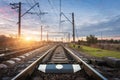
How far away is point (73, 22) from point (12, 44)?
15649mm

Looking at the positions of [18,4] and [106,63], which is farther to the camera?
[18,4]

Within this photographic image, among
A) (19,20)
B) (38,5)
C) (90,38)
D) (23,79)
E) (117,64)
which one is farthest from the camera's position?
(90,38)

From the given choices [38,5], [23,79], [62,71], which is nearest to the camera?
[23,79]

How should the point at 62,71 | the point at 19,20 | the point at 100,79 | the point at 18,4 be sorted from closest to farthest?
the point at 100,79 < the point at 62,71 < the point at 19,20 < the point at 18,4

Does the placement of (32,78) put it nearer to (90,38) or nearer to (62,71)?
(62,71)

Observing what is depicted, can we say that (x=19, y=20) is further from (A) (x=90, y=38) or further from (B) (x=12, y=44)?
(A) (x=90, y=38)

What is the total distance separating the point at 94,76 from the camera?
7.11 meters

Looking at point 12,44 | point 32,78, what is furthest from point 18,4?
point 32,78

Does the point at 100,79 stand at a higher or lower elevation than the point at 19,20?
lower


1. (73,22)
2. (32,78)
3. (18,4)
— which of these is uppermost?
(18,4)

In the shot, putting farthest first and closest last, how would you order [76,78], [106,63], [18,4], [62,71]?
[18,4]
[106,63]
[62,71]
[76,78]

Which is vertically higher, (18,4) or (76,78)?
(18,4)

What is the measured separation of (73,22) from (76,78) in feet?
136

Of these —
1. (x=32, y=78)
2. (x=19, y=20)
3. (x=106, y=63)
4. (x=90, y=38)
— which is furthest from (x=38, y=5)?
(x=90, y=38)
